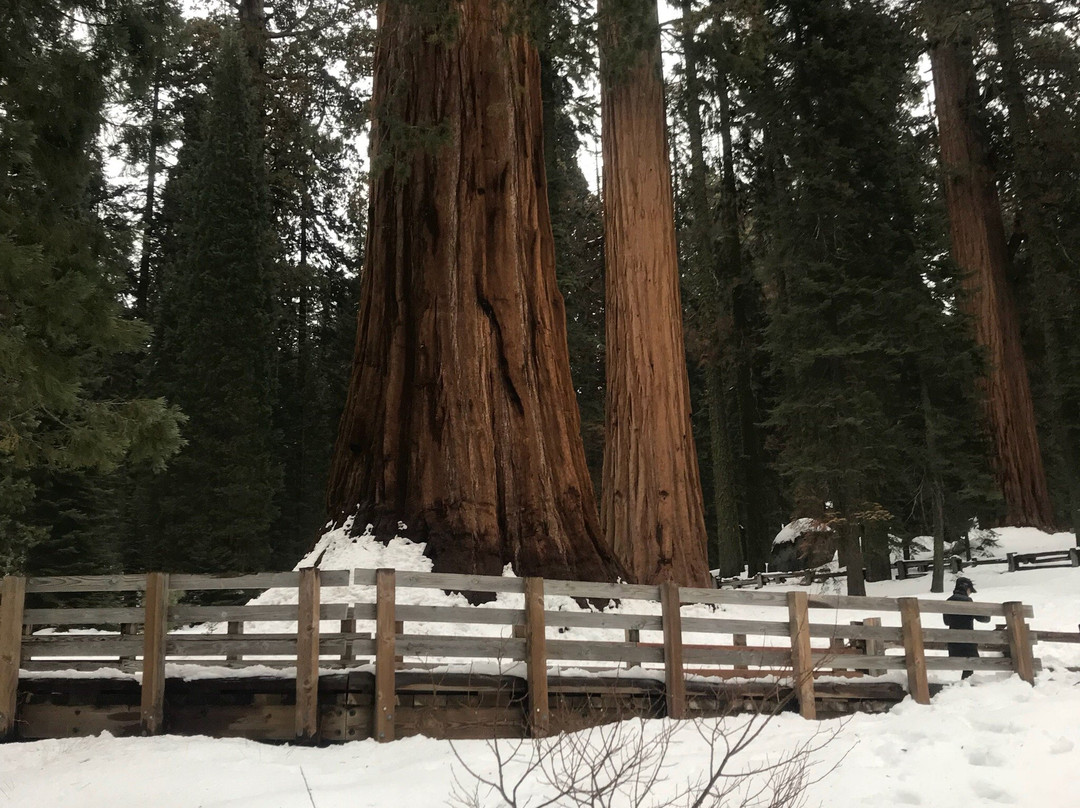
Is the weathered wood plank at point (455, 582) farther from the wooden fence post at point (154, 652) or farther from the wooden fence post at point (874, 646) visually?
the wooden fence post at point (874, 646)

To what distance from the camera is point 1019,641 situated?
9789mm

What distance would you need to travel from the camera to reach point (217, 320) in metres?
24.0

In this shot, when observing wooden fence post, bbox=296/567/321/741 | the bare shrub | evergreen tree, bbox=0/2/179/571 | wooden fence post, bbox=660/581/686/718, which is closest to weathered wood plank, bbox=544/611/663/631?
wooden fence post, bbox=660/581/686/718

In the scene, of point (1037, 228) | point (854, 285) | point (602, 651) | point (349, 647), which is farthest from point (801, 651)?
point (1037, 228)

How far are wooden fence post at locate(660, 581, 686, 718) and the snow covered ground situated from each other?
42cm

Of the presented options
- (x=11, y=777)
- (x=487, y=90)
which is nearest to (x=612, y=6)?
(x=487, y=90)

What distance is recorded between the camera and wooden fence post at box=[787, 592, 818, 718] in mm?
7953

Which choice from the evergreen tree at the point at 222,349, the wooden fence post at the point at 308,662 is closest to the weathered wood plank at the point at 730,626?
the wooden fence post at the point at 308,662

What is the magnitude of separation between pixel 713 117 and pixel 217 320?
501 inches

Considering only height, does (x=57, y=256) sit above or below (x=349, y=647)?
above

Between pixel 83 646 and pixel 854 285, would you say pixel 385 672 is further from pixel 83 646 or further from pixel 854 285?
pixel 854 285

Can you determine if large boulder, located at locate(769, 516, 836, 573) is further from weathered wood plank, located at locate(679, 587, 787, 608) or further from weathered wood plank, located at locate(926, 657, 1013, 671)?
weathered wood plank, located at locate(679, 587, 787, 608)

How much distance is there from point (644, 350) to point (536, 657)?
755 cm

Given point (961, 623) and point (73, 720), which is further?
point (961, 623)
